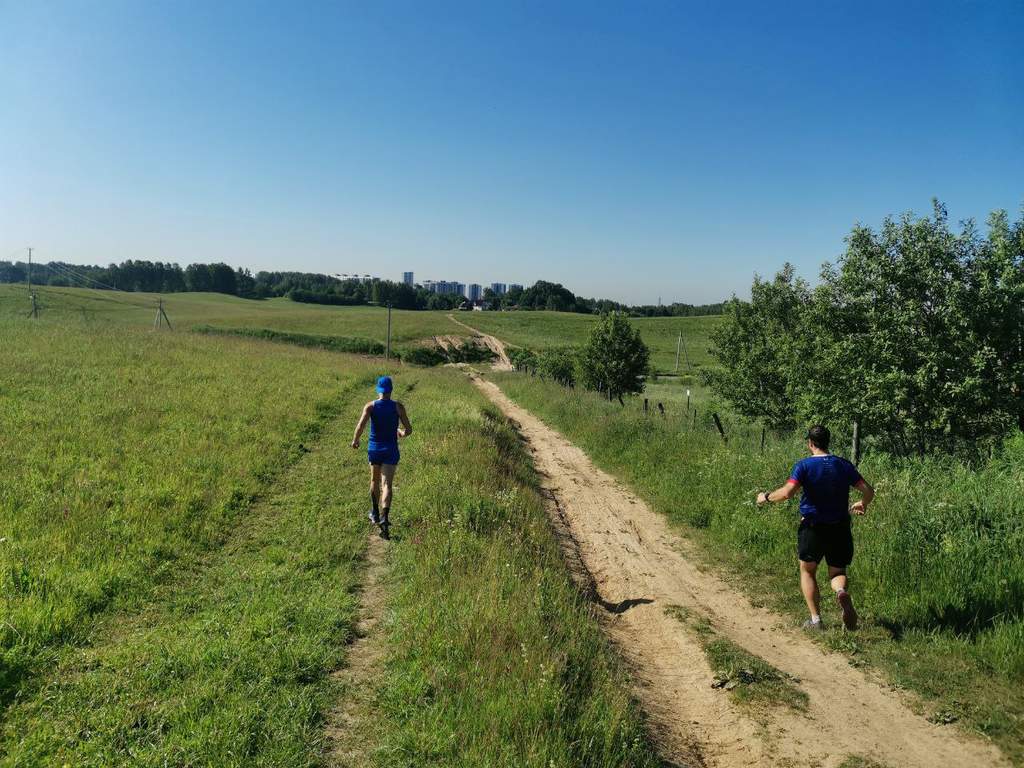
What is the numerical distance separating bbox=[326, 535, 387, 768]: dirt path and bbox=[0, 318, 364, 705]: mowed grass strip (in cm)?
227

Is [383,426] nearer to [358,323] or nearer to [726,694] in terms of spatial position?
[726,694]

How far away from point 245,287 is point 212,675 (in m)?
154

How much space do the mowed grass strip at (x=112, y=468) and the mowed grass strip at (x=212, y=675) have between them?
1.27ft

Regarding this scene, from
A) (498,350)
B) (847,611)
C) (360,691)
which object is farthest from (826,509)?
(498,350)

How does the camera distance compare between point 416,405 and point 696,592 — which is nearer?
point 696,592

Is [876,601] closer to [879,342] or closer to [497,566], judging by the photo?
[497,566]

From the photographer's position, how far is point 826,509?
580 cm

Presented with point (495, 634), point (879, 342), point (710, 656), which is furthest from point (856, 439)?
point (495, 634)

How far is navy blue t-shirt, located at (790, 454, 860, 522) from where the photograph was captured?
573 centimetres

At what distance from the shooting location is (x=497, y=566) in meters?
6.05

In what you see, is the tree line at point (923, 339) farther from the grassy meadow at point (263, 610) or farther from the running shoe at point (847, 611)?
the grassy meadow at point (263, 610)

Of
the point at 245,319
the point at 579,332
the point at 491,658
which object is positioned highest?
the point at 579,332

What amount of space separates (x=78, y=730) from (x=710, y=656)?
17.5 feet

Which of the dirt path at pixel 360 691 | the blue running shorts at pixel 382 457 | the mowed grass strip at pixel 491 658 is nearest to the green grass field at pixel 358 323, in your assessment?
the blue running shorts at pixel 382 457
